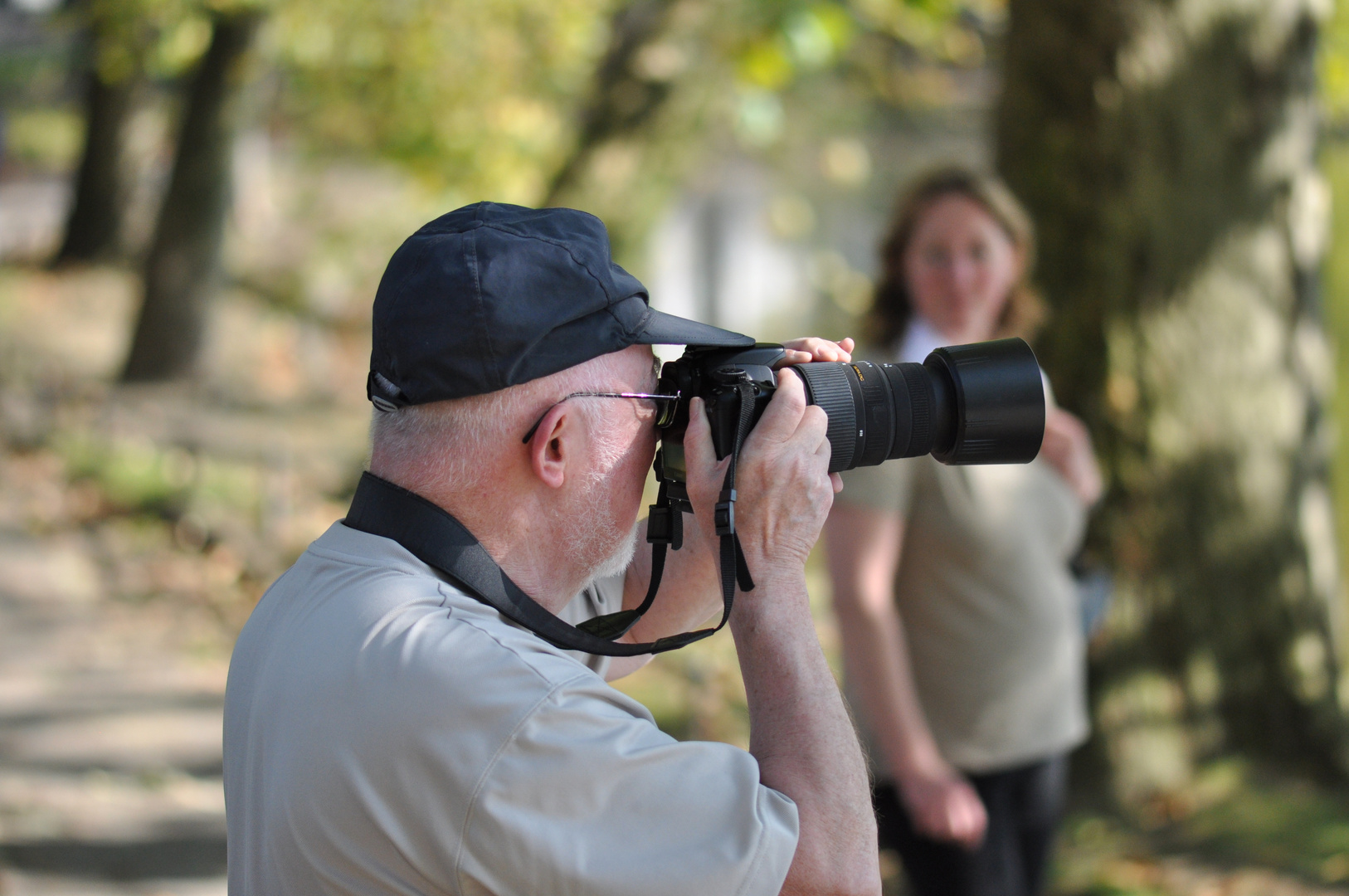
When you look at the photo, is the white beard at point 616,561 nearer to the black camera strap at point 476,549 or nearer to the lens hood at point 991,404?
the black camera strap at point 476,549

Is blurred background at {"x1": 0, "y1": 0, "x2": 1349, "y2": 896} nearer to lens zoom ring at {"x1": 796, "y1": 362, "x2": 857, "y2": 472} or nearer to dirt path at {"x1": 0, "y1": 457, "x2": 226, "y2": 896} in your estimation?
dirt path at {"x1": 0, "y1": 457, "x2": 226, "y2": 896}

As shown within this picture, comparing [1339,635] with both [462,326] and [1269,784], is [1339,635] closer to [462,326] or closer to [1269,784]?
[1269,784]

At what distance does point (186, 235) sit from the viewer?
1088 centimetres

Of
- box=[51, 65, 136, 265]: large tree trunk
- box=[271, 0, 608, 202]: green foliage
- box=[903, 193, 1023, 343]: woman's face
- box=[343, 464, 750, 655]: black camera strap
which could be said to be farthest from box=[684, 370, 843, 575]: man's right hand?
box=[51, 65, 136, 265]: large tree trunk

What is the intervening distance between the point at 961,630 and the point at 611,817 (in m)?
1.50

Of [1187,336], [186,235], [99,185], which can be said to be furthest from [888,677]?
[99,185]

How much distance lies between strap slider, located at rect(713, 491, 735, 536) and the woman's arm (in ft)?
3.30

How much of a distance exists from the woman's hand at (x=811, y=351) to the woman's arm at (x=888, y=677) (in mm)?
732

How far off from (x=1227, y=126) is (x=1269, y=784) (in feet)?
7.10

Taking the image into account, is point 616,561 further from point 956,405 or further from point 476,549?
point 956,405

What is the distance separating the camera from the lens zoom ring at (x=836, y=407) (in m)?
1.55

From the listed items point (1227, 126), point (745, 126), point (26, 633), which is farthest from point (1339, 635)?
point (26, 633)

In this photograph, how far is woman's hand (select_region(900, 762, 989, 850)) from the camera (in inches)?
92.9

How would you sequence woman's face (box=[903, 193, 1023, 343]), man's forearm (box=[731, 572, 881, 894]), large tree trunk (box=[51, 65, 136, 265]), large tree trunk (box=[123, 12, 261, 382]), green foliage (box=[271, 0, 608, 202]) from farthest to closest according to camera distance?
large tree trunk (box=[51, 65, 136, 265])
large tree trunk (box=[123, 12, 261, 382])
green foliage (box=[271, 0, 608, 202])
woman's face (box=[903, 193, 1023, 343])
man's forearm (box=[731, 572, 881, 894])
